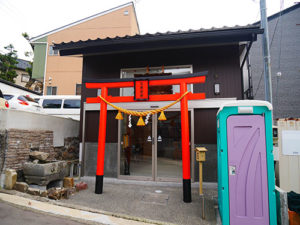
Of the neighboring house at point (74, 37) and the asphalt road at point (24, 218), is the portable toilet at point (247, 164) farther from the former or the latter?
the neighboring house at point (74, 37)

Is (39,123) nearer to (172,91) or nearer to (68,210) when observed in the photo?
(68,210)

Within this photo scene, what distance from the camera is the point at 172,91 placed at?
21.4 ft

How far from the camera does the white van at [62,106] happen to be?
10.5 m

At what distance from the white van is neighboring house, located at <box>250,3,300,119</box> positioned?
11.0m

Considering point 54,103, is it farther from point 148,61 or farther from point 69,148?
point 148,61

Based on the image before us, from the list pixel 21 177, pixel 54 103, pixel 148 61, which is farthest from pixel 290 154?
pixel 54 103

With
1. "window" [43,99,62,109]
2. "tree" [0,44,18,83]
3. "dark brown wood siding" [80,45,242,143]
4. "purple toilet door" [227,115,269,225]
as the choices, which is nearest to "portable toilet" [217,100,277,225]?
"purple toilet door" [227,115,269,225]

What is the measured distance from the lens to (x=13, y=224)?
3.16 metres

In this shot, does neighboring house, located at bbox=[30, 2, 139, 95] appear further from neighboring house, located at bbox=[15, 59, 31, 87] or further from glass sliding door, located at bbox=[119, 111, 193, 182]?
glass sliding door, located at bbox=[119, 111, 193, 182]

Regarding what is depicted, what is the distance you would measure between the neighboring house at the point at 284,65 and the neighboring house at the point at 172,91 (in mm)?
4704

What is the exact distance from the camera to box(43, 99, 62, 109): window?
35.5 feet

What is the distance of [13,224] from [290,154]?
6.11 meters

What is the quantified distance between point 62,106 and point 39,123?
197 inches

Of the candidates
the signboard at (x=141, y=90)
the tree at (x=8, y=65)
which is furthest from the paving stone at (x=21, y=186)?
the tree at (x=8, y=65)
